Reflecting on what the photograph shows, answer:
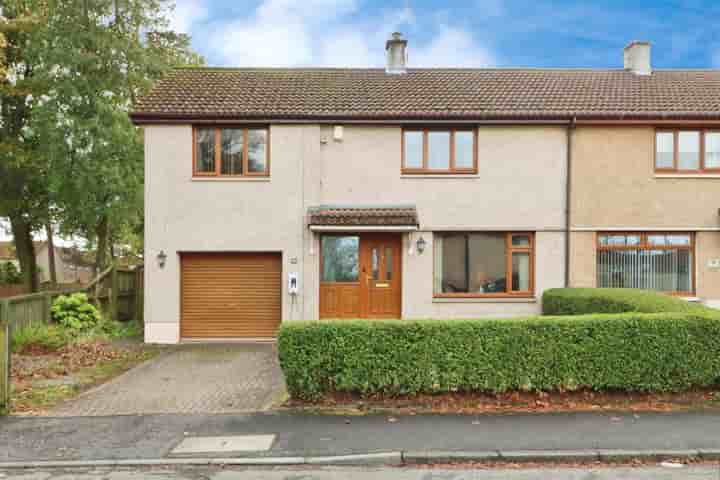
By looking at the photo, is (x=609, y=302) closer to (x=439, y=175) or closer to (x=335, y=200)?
(x=439, y=175)

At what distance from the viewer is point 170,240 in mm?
13820

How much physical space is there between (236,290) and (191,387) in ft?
16.2

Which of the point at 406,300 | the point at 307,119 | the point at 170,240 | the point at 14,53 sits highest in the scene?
the point at 14,53

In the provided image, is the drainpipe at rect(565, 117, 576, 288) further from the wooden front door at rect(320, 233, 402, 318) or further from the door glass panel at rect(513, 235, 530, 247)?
the wooden front door at rect(320, 233, 402, 318)

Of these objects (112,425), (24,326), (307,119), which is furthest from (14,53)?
(112,425)

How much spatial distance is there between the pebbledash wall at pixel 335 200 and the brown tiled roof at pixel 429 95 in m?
0.47

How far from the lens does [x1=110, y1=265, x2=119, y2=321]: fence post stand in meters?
16.7

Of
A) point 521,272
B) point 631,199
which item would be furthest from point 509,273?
point 631,199

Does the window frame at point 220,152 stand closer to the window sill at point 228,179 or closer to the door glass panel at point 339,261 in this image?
the window sill at point 228,179

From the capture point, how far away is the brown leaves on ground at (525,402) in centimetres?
775

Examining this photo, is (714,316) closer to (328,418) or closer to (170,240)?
(328,418)

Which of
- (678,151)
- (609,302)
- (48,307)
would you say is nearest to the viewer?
(609,302)

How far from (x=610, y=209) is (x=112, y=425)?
1207 cm

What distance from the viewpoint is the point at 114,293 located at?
16.8m
